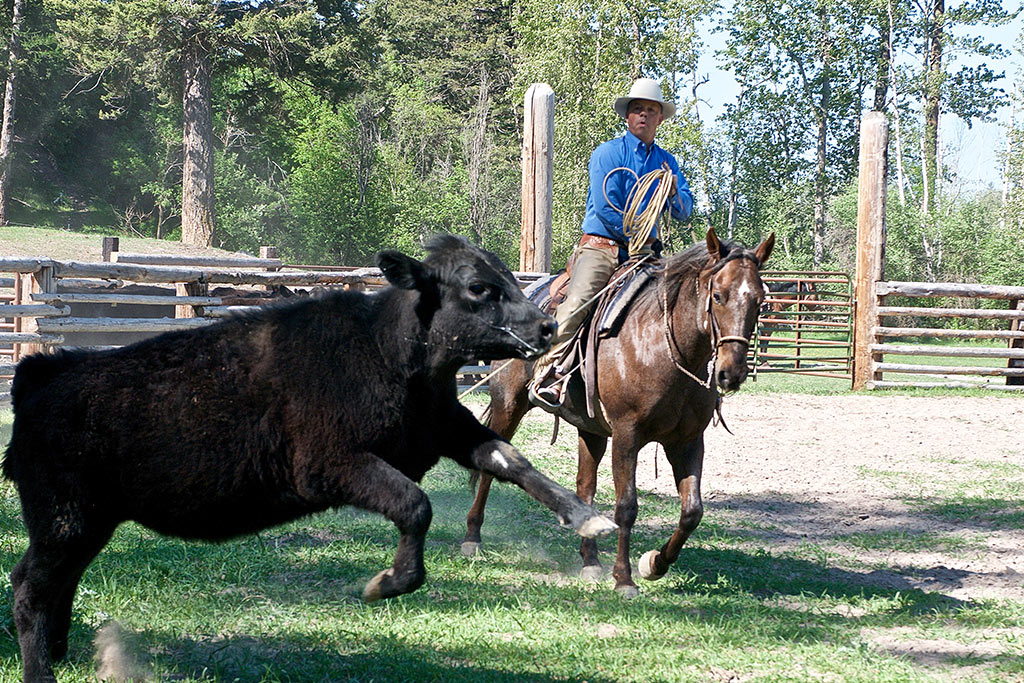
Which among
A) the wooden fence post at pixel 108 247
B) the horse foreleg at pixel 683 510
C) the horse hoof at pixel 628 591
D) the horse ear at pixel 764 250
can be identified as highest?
the wooden fence post at pixel 108 247

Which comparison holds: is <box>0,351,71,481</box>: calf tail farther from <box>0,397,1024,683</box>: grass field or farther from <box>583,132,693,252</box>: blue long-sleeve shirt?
<box>583,132,693,252</box>: blue long-sleeve shirt

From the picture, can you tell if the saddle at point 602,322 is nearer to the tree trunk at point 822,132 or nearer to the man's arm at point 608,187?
the man's arm at point 608,187

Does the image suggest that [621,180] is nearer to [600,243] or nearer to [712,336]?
[600,243]

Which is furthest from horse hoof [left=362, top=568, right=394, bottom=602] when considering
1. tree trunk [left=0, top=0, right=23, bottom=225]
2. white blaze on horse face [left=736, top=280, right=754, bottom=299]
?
tree trunk [left=0, top=0, right=23, bottom=225]

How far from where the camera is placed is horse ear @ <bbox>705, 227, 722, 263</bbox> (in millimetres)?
6324

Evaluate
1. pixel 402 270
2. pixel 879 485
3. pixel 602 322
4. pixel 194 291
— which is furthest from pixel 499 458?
pixel 194 291

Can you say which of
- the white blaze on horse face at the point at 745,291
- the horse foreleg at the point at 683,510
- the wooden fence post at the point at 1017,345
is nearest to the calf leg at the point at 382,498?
the horse foreleg at the point at 683,510

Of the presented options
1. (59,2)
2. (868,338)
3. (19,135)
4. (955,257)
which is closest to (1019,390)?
(868,338)

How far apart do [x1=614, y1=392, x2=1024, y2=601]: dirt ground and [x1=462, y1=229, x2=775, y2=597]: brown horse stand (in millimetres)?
1616

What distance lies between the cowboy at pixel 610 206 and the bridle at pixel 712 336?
0.90m

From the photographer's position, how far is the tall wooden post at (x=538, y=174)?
1555cm

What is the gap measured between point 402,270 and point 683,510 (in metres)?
2.74

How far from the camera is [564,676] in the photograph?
15.7ft

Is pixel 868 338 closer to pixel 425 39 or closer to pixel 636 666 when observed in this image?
pixel 636 666
